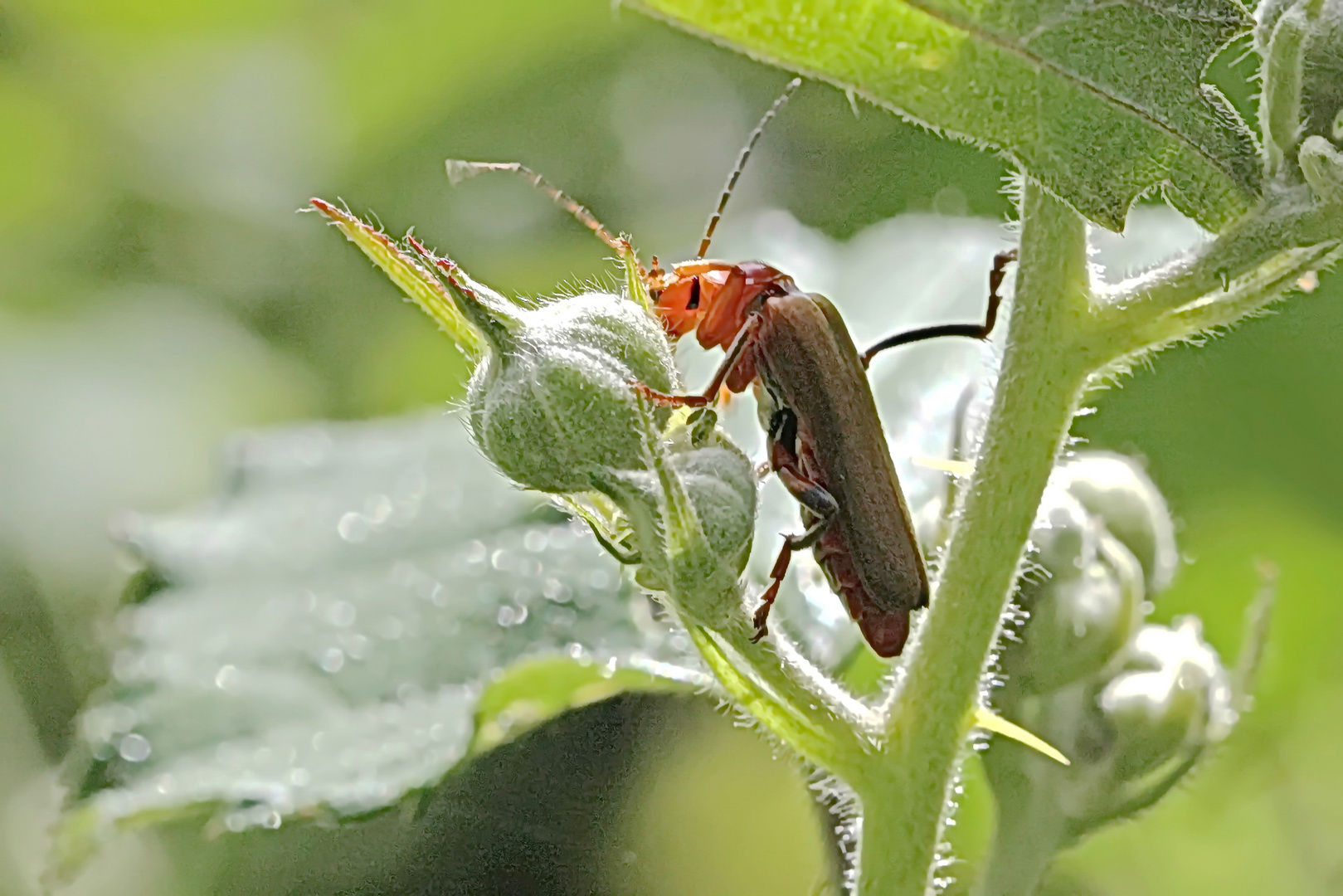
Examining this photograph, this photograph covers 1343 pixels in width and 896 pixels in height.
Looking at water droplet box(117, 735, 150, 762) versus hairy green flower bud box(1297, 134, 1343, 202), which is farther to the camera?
water droplet box(117, 735, 150, 762)

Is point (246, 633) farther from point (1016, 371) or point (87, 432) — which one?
point (87, 432)

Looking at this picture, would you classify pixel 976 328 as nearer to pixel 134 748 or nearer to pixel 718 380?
pixel 718 380

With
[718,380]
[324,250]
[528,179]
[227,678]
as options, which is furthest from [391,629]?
[324,250]

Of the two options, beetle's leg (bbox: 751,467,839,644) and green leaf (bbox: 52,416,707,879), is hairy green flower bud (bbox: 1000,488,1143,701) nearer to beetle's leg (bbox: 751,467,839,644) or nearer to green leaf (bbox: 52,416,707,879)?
beetle's leg (bbox: 751,467,839,644)

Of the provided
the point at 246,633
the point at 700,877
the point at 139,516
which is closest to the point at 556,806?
the point at 700,877

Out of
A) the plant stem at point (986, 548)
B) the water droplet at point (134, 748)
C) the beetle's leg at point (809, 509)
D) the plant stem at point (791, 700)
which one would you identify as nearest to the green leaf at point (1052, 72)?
the plant stem at point (986, 548)

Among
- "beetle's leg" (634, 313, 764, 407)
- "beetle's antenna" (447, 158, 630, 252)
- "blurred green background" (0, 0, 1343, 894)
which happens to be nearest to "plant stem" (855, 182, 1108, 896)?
"beetle's leg" (634, 313, 764, 407)
